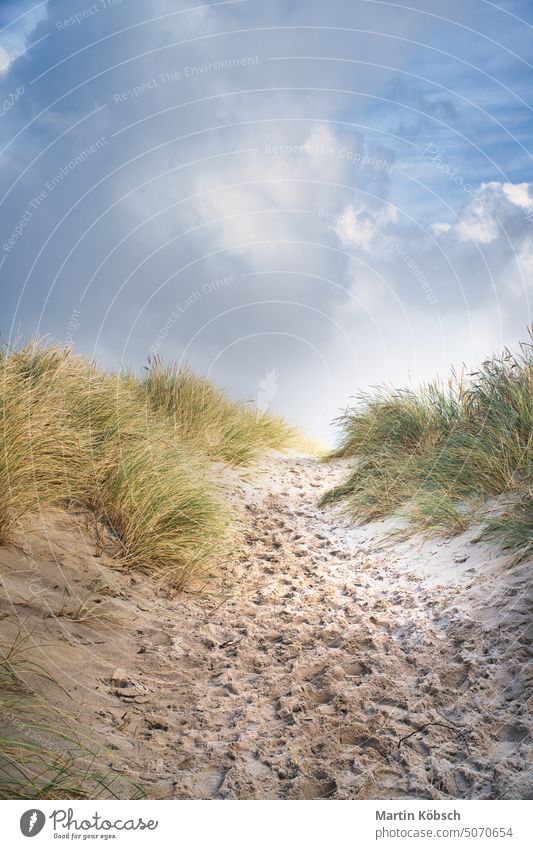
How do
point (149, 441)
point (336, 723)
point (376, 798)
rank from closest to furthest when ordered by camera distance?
point (376, 798) < point (336, 723) < point (149, 441)

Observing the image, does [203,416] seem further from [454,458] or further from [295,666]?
[295,666]

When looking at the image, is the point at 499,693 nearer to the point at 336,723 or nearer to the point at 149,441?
the point at 336,723

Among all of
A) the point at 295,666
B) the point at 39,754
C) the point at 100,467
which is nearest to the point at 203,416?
the point at 100,467

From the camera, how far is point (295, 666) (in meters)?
3.25

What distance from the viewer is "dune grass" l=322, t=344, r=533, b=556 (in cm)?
476

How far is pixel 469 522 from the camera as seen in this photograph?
15.4ft

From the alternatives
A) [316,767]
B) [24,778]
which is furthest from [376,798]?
[24,778]

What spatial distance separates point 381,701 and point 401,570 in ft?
5.97

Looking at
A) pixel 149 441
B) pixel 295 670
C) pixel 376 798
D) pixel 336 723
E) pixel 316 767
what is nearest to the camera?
pixel 376 798
